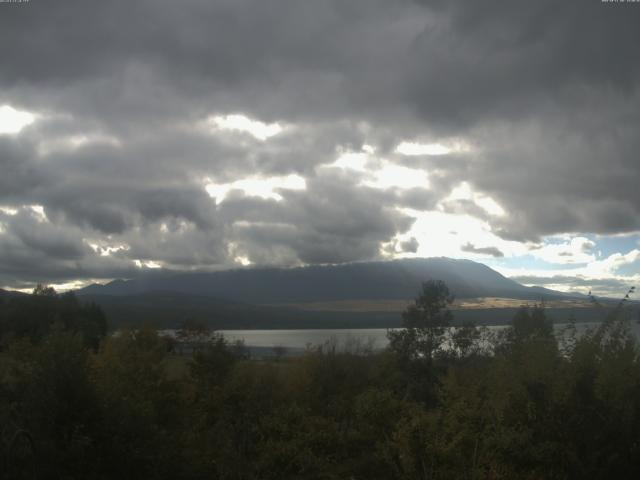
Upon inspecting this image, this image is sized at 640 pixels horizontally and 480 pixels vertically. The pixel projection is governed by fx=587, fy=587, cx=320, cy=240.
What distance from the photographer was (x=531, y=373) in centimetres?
2869

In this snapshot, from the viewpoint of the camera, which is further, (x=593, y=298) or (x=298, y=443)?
(x=593, y=298)

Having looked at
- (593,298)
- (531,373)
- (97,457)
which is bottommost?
(97,457)

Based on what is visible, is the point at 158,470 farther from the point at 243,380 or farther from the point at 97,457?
the point at 243,380

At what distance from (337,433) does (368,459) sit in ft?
9.19

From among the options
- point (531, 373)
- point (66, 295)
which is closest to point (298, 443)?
point (531, 373)

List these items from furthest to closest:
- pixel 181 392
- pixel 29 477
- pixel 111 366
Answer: pixel 181 392 < pixel 111 366 < pixel 29 477

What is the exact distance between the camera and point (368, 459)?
30031 millimetres

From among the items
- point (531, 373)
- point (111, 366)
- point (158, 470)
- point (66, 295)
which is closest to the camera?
point (158, 470)

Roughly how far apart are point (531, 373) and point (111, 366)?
31.0m

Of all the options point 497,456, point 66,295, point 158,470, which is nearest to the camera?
point 497,456

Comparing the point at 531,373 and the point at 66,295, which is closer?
the point at 531,373

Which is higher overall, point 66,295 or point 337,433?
point 66,295

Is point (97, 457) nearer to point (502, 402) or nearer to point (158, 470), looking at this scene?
point (158, 470)

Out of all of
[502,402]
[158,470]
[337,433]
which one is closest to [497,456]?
[502,402]
